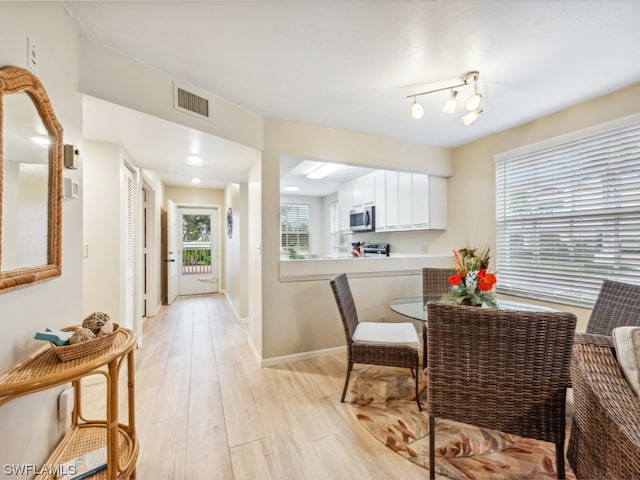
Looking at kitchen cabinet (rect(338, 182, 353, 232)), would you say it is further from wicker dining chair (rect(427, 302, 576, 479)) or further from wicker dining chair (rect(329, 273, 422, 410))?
wicker dining chair (rect(427, 302, 576, 479))

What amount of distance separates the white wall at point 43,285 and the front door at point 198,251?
16.4 ft

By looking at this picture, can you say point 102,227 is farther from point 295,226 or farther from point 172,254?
point 295,226

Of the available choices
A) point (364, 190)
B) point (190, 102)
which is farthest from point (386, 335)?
point (364, 190)

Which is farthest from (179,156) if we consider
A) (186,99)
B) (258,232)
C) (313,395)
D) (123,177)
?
(313,395)

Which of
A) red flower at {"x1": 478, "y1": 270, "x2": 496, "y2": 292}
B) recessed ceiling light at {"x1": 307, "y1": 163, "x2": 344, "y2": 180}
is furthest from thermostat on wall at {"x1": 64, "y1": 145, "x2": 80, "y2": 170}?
recessed ceiling light at {"x1": 307, "y1": 163, "x2": 344, "y2": 180}

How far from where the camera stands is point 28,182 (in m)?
1.12

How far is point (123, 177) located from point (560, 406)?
3.62 meters

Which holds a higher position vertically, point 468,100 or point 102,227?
point 468,100

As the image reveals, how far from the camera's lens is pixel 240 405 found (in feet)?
6.86

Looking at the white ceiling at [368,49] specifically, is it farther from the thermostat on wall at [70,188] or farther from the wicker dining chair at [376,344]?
the wicker dining chair at [376,344]

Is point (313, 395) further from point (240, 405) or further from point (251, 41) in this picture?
point (251, 41)

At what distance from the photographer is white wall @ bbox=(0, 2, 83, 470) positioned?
1.02 metres

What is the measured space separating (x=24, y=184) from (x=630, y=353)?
2.53 meters

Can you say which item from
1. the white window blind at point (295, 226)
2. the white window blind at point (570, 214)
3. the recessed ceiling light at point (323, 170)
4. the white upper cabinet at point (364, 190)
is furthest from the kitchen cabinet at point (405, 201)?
the white window blind at point (295, 226)
